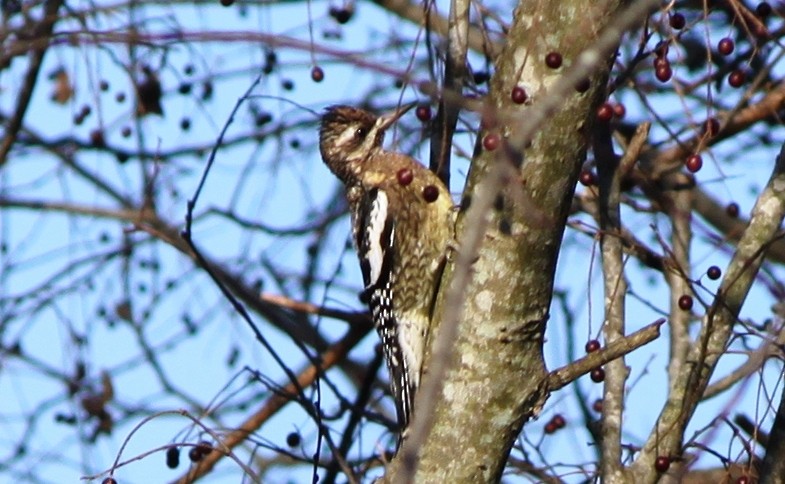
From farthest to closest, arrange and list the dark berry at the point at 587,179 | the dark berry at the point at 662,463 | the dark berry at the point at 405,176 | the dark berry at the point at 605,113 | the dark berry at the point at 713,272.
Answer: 1. the dark berry at the point at 405,176
2. the dark berry at the point at 587,179
3. the dark berry at the point at 713,272
4. the dark berry at the point at 605,113
5. the dark berry at the point at 662,463

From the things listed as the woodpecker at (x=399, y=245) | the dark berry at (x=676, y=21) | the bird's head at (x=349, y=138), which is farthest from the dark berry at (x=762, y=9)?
the bird's head at (x=349, y=138)

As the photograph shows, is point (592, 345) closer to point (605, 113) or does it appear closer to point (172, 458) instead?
point (605, 113)

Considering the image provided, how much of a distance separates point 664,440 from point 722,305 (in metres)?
0.45

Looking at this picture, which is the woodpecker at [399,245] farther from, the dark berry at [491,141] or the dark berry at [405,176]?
the dark berry at [491,141]

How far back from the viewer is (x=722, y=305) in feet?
13.4

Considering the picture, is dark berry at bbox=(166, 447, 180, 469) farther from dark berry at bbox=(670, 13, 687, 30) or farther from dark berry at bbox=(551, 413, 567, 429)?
dark berry at bbox=(670, 13, 687, 30)

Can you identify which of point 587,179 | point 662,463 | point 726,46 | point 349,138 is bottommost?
point 662,463

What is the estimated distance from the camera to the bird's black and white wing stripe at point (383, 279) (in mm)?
4945

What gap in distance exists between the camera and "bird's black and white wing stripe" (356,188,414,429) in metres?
4.95

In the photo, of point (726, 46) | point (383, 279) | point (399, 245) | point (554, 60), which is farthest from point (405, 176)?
point (554, 60)

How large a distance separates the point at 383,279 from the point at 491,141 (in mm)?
1829

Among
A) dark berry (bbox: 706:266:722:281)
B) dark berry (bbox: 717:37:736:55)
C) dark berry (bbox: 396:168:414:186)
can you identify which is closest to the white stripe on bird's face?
dark berry (bbox: 396:168:414:186)

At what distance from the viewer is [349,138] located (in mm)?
5395

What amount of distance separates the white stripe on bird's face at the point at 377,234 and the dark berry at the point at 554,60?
6.03 ft
